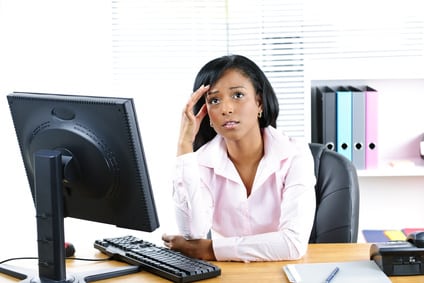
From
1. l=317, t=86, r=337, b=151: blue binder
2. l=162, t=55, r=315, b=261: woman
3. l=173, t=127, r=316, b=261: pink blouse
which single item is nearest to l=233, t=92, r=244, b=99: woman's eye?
l=162, t=55, r=315, b=261: woman

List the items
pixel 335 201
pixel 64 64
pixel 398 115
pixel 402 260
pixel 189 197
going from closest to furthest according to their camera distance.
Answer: pixel 402 260 < pixel 189 197 < pixel 335 201 < pixel 398 115 < pixel 64 64

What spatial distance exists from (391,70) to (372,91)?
0.13 metres

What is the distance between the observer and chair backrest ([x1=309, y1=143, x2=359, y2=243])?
2.79 metres

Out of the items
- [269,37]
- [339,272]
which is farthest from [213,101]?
[269,37]

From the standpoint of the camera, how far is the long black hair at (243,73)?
2.69 metres

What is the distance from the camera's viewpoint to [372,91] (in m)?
3.71

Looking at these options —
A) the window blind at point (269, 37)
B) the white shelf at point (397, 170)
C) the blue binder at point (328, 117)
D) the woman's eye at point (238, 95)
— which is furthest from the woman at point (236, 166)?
the window blind at point (269, 37)

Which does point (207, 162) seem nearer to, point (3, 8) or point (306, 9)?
point (306, 9)

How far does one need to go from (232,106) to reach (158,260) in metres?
0.62

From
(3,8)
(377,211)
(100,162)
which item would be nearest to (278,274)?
(100,162)

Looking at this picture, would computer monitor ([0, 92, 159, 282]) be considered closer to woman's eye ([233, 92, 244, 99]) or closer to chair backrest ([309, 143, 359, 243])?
woman's eye ([233, 92, 244, 99])

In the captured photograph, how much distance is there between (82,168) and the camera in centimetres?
209

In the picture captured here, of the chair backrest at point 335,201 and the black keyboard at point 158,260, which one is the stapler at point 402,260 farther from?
the chair backrest at point 335,201

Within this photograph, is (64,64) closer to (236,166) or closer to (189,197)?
(236,166)
